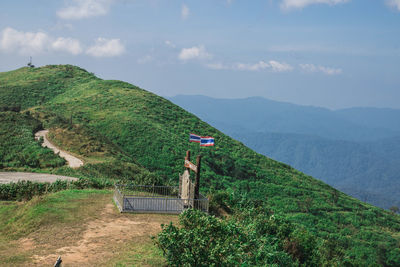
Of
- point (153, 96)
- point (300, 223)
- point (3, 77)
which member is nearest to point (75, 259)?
point (300, 223)

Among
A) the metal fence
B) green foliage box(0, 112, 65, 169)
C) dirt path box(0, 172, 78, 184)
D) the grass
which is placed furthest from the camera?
green foliage box(0, 112, 65, 169)

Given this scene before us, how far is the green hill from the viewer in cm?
3059

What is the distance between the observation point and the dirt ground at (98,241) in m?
14.4

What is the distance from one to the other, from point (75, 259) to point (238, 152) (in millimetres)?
60727

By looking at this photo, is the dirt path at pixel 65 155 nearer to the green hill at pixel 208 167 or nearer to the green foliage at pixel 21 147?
the green foliage at pixel 21 147

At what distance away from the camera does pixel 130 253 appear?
15359 millimetres

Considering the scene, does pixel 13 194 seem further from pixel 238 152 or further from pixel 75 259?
pixel 238 152

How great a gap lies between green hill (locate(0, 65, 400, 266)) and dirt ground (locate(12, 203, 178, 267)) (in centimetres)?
667

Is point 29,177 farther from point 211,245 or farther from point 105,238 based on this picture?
point 211,245

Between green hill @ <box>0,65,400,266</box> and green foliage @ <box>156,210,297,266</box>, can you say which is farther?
green hill @ <box>0,65,400,266</box>

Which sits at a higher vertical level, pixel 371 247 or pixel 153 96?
pixel 153 96

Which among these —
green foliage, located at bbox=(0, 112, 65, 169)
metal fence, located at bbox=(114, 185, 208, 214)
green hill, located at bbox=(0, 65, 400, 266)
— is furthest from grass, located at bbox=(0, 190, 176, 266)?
green foliage, located at bbox=(0, 112, 65, 169)

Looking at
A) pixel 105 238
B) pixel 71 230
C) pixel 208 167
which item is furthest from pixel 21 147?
pixel 208 167

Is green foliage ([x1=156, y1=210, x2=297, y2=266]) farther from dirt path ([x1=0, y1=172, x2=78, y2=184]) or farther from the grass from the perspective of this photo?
dirt path ([x1=0, y1=172, x2=78, y2=184])
